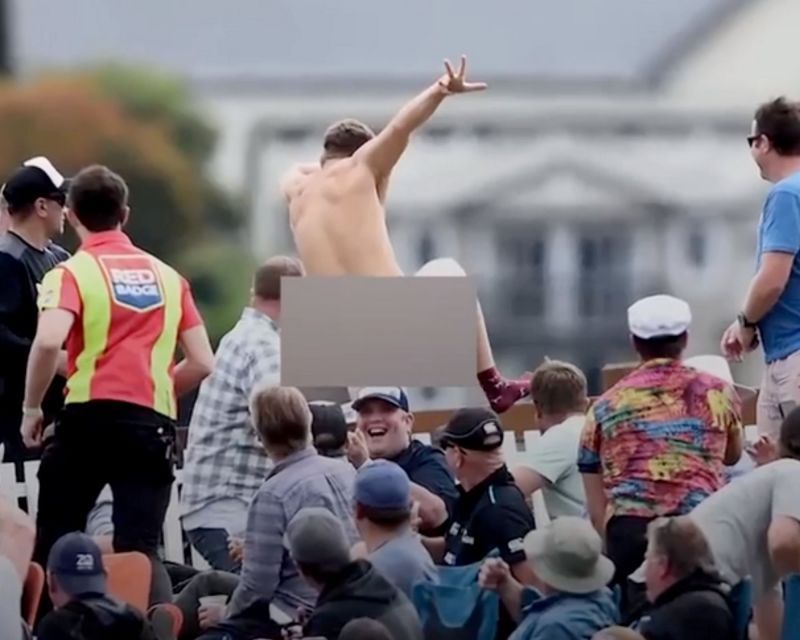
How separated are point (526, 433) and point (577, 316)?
1016 inches

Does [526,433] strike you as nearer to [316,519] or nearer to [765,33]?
[316,519]

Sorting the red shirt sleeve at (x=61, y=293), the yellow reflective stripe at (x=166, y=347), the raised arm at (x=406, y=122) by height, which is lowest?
the yellow reflective stripe at (x=166, y=347)

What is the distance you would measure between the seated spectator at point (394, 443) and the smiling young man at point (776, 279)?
95 centimetres

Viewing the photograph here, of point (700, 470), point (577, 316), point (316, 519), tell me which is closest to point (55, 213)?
point (316, 519)

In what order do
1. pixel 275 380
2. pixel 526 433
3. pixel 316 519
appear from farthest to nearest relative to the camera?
pixel 526 433 < pixel 275 380 < pixel 316 519

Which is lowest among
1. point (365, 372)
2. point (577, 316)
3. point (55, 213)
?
point (577, 316)

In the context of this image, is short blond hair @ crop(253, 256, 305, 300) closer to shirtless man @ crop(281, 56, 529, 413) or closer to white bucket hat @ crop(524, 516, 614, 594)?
shirtless man @ crop(281, 56, 529, 413)

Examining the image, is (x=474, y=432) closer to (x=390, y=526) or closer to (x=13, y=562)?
(x=390, y=526)

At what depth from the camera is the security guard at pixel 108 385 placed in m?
6.25

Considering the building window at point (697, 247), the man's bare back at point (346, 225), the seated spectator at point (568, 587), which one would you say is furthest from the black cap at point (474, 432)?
the building window at point (697, 247)

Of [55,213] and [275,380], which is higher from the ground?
[55,213]

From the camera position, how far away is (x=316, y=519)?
5.63 m

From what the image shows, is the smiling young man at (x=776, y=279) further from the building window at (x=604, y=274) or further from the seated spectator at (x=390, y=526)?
the building window at (x=604, y=274)

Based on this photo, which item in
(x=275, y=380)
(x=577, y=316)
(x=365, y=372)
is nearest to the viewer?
(x=365, y=372)
